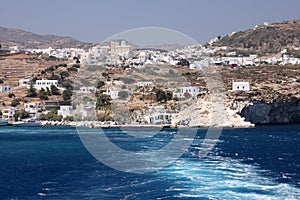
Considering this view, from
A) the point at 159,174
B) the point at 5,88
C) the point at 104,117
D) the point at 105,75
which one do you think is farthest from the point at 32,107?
the point at 159,174

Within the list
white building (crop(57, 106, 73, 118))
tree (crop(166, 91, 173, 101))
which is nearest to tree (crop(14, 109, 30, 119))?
white building (crop(57, 106, 73, 118))

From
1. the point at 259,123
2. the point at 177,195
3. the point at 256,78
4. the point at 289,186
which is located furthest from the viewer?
the point at 256,78

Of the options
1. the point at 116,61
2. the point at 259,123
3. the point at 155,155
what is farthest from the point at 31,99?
the point at 155,155

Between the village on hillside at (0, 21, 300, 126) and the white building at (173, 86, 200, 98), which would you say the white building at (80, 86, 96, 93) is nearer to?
the village on hillside at (0, 21, 300, 126)

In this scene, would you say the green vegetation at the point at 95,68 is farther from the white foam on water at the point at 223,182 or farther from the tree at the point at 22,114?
the white foam on water at the point at 223,182

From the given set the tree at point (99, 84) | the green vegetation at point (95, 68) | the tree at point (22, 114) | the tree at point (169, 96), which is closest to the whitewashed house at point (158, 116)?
the tree at point (169, 96)

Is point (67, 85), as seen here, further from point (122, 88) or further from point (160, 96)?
point (160, 96)

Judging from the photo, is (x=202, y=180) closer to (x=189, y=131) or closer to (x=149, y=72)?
(x=189, y=131)

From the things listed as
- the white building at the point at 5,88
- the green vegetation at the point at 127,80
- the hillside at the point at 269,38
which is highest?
the hillside at the point at 269,38
